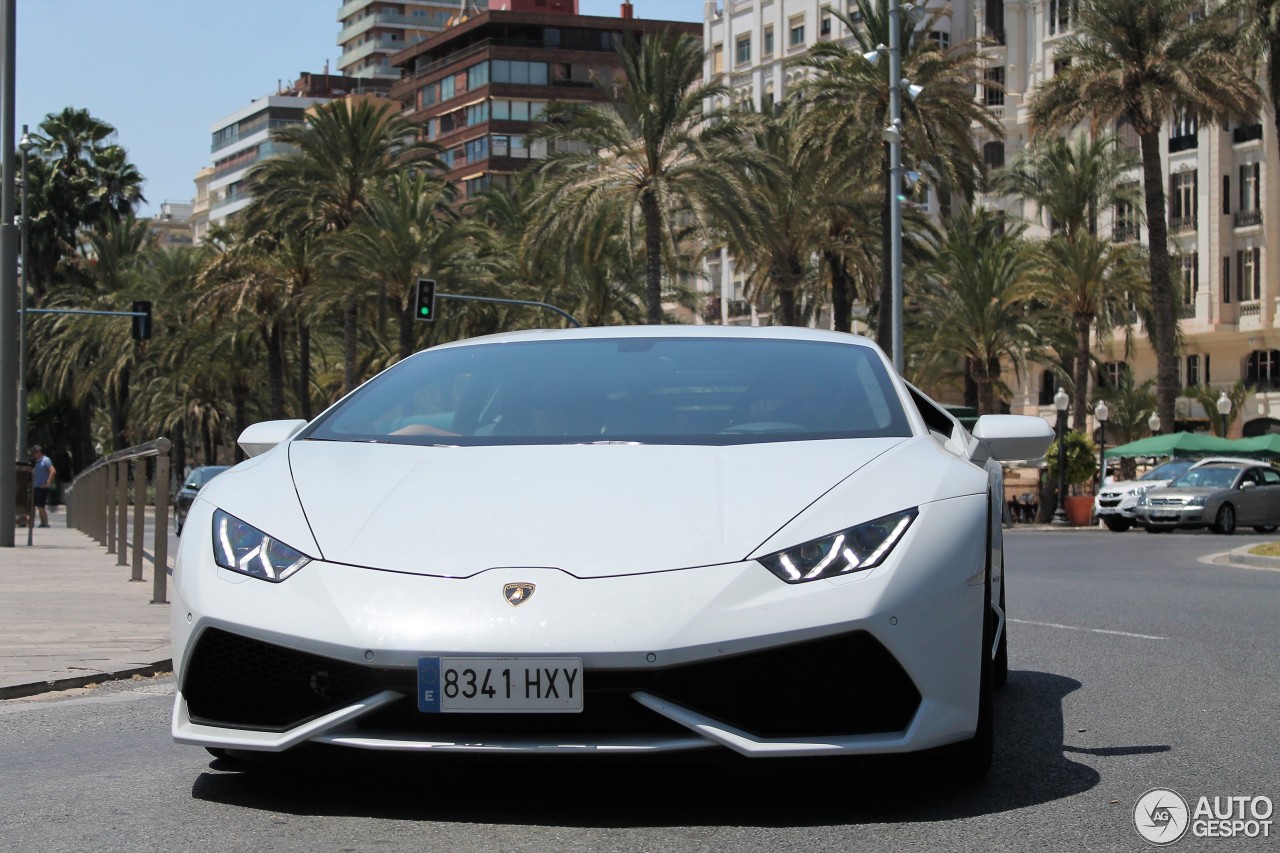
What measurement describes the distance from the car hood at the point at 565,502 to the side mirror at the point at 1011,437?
3.38ft

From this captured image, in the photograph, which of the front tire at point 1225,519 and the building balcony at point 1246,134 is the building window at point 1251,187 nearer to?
the building balcony at point 1246,134

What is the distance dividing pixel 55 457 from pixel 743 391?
77.4 m

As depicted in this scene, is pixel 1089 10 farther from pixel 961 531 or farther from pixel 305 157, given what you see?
pixel 961 531

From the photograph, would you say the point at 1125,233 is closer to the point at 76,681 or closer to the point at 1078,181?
the point at 1078,181

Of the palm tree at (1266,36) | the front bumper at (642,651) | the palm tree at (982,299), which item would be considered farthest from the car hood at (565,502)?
the palm tree at (982,299)

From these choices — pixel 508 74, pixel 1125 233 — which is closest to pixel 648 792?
pixel 1125 233

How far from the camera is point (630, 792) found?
4613 mm

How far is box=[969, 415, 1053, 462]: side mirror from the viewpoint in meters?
5.80

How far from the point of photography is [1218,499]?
33719mm

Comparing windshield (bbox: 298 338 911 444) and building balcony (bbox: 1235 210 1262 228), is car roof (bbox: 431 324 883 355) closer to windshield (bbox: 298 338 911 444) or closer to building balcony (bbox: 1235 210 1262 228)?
windshield (bbox: 298 338 911 444)

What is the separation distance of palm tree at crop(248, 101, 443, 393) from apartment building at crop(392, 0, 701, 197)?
54.7 m

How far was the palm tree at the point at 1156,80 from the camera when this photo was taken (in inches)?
1596

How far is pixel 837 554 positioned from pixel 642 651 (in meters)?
0.56

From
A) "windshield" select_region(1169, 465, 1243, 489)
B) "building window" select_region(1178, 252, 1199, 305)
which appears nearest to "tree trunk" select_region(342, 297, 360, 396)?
"windshield" select_region(1169, 465, 1243, 489)
